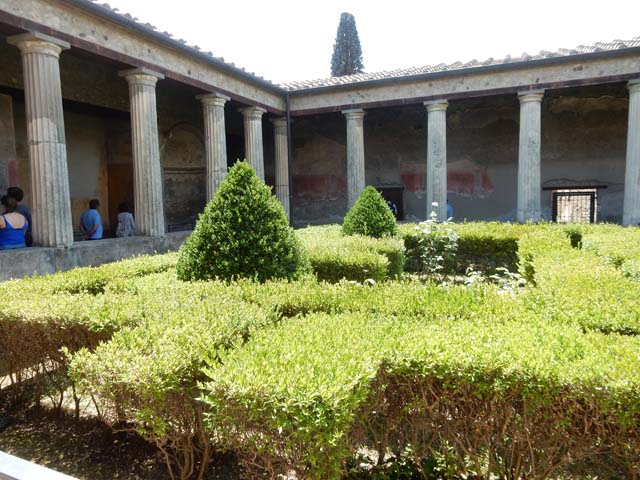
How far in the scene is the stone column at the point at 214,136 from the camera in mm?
10883

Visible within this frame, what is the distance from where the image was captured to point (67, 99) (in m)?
9.78

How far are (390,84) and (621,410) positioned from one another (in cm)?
1170

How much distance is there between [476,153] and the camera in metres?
15.4

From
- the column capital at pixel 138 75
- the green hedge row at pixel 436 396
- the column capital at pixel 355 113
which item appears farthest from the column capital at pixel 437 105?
the green hedge row at pixel 436 396

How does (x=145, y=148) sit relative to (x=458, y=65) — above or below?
below

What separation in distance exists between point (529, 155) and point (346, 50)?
723 inches

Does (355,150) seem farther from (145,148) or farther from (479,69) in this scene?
(145,148)

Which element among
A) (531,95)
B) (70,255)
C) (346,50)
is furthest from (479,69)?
(346,50)

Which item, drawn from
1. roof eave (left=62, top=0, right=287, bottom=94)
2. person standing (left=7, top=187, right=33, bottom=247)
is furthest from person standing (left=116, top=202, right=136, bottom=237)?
roof eave (left=62, top=0, right=287, bottom=94)

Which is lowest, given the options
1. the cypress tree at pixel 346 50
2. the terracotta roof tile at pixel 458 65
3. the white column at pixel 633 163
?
the white column at pixel 633 163

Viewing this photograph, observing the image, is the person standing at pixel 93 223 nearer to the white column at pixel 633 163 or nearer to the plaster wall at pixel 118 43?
the plaster wall at pixel 118 43

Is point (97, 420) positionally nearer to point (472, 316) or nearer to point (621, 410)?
point (472, 316)

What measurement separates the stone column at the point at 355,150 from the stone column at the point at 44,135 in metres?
7.76

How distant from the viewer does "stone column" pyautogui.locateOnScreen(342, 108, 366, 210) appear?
43.1 feet
